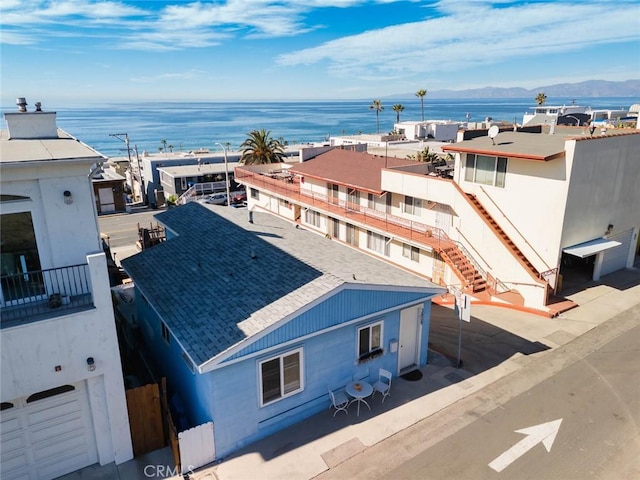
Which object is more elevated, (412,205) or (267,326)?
(267,326)

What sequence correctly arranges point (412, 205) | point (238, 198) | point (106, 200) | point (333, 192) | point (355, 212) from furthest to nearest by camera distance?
point (238, 198)
point (106, 200)
point (333, 192)
point (355, 212)
point (412, 205)

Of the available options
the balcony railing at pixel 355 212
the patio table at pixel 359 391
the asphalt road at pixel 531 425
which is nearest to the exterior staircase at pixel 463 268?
the balcony railing at pixel 355 212

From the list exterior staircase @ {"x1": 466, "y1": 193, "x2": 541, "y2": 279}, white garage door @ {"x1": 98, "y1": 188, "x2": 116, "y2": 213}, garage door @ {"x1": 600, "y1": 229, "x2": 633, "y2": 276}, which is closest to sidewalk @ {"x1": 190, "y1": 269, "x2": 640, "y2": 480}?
exterior staircase @ {"x1": 466, "y1": 193, "x2": 541, "y2": 279}

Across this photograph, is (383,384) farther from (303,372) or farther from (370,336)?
(303,372)

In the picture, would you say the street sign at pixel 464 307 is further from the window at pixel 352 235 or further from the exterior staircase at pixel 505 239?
the window at pixel 352 235

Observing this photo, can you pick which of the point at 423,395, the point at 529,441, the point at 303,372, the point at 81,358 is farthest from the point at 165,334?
the point at 529,441

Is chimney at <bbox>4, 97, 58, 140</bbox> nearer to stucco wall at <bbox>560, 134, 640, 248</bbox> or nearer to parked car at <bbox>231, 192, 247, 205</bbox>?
stucco wall at <bbox>560, 134, 640, 248</bbox>
